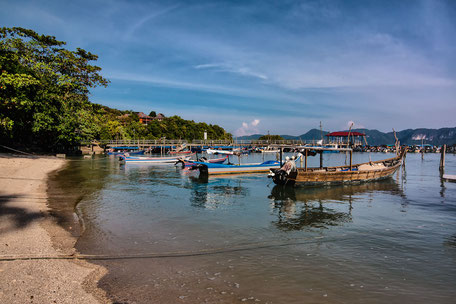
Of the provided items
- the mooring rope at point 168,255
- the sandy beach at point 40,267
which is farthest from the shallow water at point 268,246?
the sandy beach at point 40,267

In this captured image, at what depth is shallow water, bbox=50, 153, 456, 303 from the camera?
6.58m

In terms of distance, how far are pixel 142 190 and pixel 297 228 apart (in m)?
13.4

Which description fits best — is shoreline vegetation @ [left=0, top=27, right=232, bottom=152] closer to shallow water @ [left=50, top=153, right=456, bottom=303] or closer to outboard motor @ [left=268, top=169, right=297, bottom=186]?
shallow water @ [left=50, top=153, right=456, bottom=303]

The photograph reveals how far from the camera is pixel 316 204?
57.4 feet

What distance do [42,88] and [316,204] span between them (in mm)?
34212

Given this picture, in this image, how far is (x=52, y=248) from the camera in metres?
8.01

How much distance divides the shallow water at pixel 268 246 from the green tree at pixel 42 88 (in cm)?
1733

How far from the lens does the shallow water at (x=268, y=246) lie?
658 centimetres

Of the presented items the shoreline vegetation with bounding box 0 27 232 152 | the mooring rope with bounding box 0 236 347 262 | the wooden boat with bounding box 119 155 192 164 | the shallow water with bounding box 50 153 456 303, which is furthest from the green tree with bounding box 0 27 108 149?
the mooring rope with bounding box 0 236 347 262

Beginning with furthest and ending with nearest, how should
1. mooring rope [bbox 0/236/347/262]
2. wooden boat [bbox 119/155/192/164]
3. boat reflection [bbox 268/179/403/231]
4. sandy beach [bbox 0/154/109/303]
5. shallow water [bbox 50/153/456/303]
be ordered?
wooden boat [bbox 119/155/192/164]
boat reflection [bbox 268/179/403/231]
mooring rope [bbox 0/236/347/262]
shallow water [bbox 50/153/456/303]
sandy beach [bbox 0/154/109/303]

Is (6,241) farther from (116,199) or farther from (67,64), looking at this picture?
(67,64)

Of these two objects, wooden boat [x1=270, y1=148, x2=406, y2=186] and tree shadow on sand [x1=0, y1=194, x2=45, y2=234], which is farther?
wooden boat [x1=270, y1=148, x2=406, y2=186]

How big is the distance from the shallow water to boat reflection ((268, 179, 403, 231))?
113 millimetres

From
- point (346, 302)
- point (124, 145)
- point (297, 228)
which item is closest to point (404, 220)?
point (297, 228)
